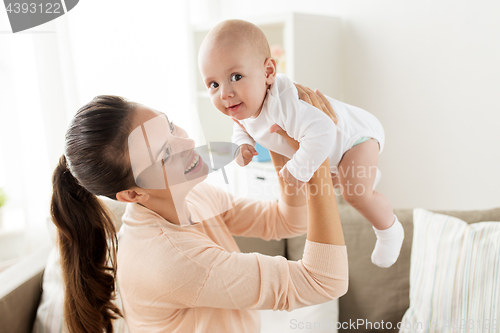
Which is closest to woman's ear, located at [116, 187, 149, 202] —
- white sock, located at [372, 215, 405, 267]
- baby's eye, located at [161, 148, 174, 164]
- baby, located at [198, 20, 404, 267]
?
baby's eye, located at [161, 148, 174, 164]

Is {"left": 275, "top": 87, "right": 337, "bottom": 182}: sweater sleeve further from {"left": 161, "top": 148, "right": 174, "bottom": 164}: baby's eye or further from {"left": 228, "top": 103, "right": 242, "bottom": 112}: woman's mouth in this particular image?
{"left": 161, "top": 148, "right": 174, "bottom": 164}: baby's eye

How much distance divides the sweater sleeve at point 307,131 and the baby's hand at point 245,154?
0.10 m

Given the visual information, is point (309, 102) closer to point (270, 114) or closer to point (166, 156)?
point (270, 114)

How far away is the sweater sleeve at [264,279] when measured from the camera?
72 cm

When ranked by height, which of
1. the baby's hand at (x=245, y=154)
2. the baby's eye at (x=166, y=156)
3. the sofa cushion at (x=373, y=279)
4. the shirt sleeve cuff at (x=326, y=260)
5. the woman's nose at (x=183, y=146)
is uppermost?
the woman's nose at (x=183, y=146)

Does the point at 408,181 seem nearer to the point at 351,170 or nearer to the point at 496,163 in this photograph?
the point at 496,163

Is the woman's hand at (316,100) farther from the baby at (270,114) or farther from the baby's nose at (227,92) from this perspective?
the baby's nose at (227,92)

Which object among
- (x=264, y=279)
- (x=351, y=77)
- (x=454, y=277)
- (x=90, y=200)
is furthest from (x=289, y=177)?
(x=351, y=77)

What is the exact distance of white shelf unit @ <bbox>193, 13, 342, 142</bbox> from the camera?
172 centimetres

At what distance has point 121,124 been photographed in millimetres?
685

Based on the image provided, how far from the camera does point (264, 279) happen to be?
2.34ft

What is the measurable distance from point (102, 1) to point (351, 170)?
162cm

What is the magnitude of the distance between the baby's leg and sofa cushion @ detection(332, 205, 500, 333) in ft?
1.82

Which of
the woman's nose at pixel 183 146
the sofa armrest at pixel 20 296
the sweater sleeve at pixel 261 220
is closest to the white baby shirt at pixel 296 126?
the woman's nose at pixel 183 146
